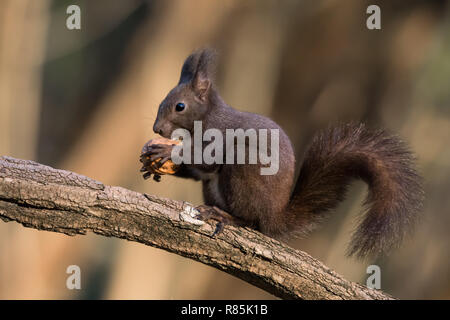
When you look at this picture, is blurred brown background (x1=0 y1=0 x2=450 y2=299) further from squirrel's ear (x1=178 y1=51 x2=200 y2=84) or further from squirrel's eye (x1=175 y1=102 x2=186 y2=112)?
squirrel's eye (x1=175 y1=102 x2=186 y2=112)

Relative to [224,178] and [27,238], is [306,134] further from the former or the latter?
[224,178]

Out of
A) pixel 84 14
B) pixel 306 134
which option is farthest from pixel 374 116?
pixel 84 14

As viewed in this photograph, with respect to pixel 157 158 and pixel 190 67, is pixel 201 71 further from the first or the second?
pixel 157 158

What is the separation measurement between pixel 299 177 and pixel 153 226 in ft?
2.88

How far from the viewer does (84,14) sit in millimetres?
8484

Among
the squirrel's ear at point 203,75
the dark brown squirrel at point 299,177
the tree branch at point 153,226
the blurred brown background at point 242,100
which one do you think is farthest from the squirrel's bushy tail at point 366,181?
the blurred brown background at point 242,100

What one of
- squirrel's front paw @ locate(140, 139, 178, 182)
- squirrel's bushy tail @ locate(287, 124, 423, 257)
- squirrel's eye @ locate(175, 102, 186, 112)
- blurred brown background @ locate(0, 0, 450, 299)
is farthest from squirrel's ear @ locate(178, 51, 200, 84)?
blurred brown background @ locate(0, 0, 450, 299)

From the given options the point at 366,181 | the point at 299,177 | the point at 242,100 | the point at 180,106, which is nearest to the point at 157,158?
the point at 180,106

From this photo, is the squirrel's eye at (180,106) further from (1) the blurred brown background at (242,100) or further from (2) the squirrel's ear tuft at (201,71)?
(1) the blurred brown background at (242,100)

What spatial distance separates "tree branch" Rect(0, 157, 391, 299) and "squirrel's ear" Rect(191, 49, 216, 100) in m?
0.69

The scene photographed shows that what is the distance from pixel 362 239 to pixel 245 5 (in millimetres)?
4889

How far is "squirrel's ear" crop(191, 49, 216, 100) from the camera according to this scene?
3121 mm

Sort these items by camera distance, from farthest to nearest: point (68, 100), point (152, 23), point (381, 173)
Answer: point (68, 100)
point (152, 23)
point (381, 173)

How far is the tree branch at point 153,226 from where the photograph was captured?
2600mm
